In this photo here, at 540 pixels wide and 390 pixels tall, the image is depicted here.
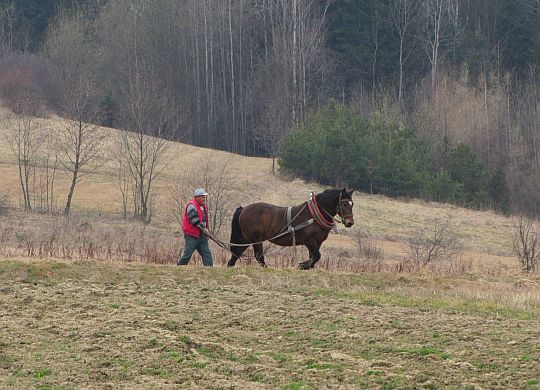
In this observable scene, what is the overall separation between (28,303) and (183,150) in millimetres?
45019

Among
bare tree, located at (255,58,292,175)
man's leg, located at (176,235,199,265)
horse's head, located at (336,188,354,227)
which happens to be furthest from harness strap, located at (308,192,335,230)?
bare tree, located at (255,58,292,175)

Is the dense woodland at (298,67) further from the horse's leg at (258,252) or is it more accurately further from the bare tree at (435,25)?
the horse's leg at (258,252)

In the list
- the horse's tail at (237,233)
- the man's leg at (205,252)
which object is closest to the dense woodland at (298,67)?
the horse's tail at (237,233)

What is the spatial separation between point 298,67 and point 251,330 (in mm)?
55292

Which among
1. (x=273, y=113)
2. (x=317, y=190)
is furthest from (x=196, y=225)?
(x=273, y=113)

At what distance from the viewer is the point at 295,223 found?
56.6 feet

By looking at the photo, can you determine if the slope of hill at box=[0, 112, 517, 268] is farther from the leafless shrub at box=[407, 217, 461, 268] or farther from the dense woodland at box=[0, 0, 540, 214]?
the dense woodland at box=[0, 0, 540, 214]

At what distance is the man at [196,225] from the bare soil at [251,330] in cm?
76

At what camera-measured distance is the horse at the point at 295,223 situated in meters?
17.1

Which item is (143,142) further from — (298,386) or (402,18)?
(402,18)

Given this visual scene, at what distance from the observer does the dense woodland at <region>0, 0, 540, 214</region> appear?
60.4 metres

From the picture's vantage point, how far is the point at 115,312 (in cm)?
1276

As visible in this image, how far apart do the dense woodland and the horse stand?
37.6m

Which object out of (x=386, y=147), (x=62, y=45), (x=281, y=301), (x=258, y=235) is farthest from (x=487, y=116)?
(x=281, y=301)
